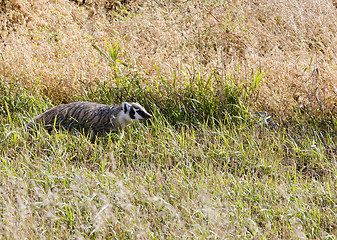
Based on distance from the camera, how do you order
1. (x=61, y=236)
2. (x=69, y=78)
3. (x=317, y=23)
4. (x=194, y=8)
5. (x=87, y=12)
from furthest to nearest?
(x=87, y=12) → (x=194, y=8) → (x=317, y=23) → (x=69, y=78) → (x=61, y=236)

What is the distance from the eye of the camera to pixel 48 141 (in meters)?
4.47

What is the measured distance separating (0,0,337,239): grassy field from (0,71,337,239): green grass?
0.02 metres

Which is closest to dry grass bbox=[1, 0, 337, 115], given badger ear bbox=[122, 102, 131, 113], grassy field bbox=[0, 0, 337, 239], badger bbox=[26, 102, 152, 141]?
grassy field bbox=[0, 0, 337, 239]

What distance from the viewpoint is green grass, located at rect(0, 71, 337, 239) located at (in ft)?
10.2

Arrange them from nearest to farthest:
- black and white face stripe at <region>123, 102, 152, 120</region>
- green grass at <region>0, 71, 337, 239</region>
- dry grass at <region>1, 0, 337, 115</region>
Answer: green grass at <region>0, 71, 337, 239</region> → black and white face stripe at <region>123, 102, 152, 120</region> → dry grass at <region>1, 0, 337, 115</region>

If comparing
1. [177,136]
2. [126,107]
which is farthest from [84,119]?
[177,136]

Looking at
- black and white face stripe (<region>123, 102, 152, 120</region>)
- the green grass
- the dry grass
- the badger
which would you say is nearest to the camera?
the green grass

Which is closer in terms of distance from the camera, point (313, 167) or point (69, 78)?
point (313, 167)

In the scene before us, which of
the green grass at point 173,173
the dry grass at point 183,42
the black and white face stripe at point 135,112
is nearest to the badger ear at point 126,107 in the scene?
the black and white face stripe at point 135,112

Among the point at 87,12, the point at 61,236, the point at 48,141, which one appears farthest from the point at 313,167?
the point at 87,12

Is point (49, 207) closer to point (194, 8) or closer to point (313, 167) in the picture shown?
point (313, 167)

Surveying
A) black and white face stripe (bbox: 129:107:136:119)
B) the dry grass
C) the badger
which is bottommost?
the badger

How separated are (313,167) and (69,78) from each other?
3398mm

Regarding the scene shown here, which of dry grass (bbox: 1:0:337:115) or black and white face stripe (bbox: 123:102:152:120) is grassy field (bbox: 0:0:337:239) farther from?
black and white face stripe (bbox: 123:102:152:120)
